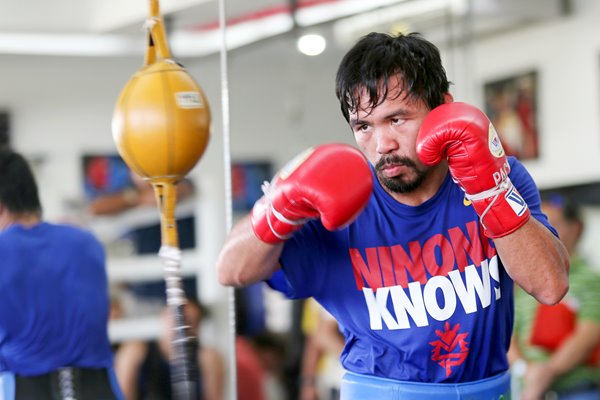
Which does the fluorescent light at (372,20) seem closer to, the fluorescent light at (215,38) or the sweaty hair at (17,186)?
the fluorescent light at (215,38)

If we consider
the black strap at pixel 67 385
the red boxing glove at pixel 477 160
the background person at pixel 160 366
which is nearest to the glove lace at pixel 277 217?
the red boxing glove at pixel 477 160

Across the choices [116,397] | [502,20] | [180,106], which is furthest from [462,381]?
[502,20]

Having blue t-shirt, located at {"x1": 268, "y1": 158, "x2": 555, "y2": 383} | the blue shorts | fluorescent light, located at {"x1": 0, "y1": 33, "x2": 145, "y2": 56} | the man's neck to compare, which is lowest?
the blue shorts

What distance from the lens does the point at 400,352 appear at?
4.97ft

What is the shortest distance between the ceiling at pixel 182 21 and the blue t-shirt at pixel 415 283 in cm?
103

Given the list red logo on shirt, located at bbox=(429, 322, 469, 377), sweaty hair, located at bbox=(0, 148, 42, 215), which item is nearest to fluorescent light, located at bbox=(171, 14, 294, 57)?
sweaty hair, located at bbox=(0, 148, 42, 215)

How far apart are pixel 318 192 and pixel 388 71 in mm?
267

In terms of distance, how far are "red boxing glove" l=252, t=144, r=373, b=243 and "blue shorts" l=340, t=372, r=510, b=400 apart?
30cm

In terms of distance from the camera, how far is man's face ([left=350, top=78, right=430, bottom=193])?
57.4 inches

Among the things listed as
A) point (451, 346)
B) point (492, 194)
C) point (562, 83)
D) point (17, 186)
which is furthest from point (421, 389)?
point (562, 83)

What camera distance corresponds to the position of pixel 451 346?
1495mm

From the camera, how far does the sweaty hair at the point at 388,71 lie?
4.85 ft

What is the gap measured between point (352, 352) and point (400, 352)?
0.32 ft

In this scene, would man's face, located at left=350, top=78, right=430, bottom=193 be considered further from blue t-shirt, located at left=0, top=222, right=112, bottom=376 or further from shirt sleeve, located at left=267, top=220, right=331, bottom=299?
blue t-shirt, located at left=0, top=222, right=112, bottom=376
